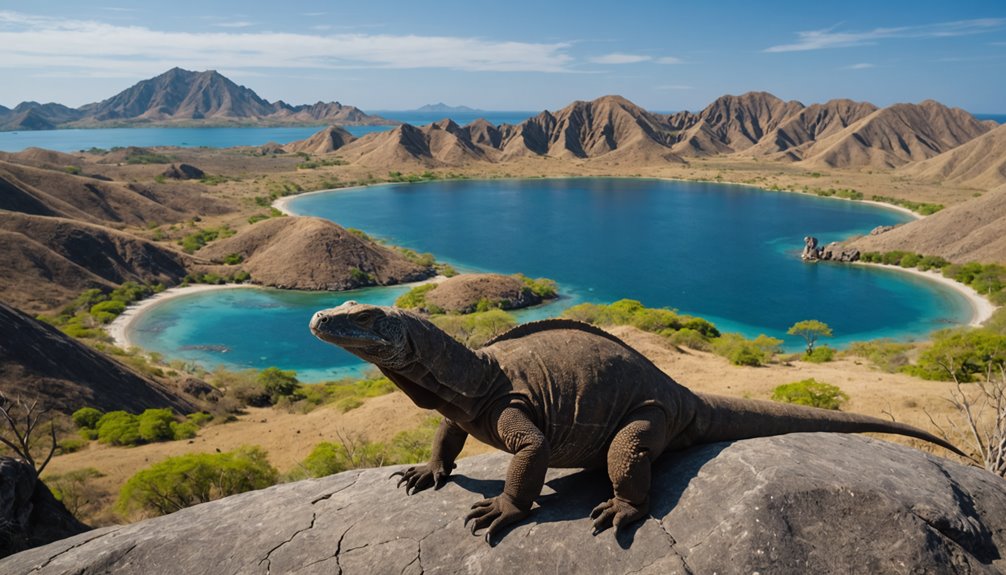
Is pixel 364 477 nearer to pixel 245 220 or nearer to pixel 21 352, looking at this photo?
pixel 21 352

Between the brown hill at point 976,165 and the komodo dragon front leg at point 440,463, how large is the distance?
157 m

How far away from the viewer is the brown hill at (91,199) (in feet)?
211

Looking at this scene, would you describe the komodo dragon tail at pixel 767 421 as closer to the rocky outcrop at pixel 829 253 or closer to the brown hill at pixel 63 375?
the brown hill at pixel 63 375

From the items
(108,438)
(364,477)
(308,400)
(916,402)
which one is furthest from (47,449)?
(916,402)

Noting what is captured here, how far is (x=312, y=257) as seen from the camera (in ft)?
196

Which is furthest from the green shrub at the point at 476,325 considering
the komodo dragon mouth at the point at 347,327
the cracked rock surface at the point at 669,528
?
the komodo dragon mouth at the point at 347,327

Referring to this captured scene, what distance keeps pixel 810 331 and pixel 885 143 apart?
573ft

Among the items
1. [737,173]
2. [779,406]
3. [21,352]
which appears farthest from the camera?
[737,173]

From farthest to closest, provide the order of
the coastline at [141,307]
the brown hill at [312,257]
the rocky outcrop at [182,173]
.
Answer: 1. the rocky outcrop at [182,173]
2. the brown hill at [312,257]
3. the coastline at [141,307]

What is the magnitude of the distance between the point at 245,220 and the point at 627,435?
89.6m

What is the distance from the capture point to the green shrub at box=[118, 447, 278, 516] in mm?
15492

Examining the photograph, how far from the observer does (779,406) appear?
22.8 feet

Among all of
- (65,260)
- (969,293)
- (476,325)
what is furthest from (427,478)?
(969,293)

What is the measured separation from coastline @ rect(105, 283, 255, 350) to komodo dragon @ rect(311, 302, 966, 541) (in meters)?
42.1
